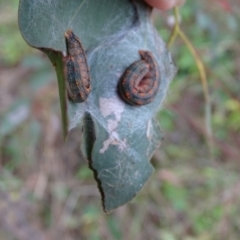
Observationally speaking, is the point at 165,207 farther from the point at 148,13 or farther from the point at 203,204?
the point at 148,13

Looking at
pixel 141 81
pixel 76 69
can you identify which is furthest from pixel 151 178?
pixel 76 69

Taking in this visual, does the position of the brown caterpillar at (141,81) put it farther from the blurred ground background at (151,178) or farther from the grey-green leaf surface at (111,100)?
the blurred ground background at (151,178)

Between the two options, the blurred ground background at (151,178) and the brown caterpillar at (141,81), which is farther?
Result: the blurred ground background at (151,178)

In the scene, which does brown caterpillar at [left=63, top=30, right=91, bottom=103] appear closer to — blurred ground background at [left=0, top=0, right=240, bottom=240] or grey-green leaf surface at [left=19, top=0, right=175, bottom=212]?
grey-green leaf surface at [left=19, top=0, right=175, bottom=212]

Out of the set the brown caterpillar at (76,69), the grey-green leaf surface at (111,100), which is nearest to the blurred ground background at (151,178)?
the grey-green leaf surface at (111,100)

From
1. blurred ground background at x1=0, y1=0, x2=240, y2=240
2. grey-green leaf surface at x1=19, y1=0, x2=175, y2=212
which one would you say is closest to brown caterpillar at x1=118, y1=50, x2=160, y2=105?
grey-green leaf surface at x1=19, y1=0, x2=175, y2=212

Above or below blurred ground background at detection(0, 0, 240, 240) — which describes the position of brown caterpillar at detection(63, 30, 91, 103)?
above

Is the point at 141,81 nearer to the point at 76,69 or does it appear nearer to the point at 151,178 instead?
the point at 76,69

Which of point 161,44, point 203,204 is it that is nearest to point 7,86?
point 203,204

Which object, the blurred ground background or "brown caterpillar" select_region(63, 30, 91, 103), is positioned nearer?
"brown caterpillar" select_region(63, 30, 91, 103)
